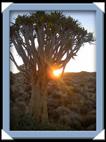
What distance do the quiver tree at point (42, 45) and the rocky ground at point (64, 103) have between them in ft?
0.44

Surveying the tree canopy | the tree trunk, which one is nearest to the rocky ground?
the tree trunk

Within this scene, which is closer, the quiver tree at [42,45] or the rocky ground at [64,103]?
the rocky ground at [64,103]

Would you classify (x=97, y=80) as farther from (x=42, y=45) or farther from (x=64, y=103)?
(x=42, y=45)

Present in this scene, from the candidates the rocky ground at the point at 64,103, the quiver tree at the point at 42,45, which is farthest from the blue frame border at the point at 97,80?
the quiver tree at the point at 42,45

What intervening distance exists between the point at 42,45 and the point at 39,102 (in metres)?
0.88

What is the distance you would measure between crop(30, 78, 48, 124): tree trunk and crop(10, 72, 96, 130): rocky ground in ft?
0.26

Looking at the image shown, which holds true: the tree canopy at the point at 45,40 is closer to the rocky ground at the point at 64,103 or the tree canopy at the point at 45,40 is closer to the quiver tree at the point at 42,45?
the quiver tree at the point at 42,45

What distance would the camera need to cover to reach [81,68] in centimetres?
859

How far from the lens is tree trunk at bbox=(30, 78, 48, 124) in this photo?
28.3 ft

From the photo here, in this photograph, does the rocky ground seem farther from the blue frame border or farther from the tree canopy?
the tree canopy

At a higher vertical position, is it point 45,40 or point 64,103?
point 45,40

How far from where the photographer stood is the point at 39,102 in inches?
341

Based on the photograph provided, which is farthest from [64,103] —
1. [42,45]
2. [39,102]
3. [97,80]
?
[42,45]

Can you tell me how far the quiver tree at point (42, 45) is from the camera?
28.3ft
